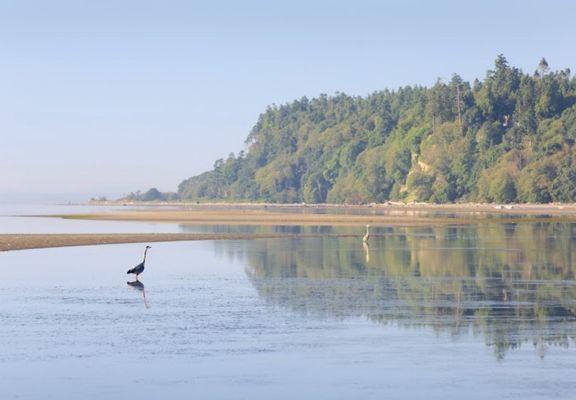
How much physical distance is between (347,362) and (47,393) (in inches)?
240

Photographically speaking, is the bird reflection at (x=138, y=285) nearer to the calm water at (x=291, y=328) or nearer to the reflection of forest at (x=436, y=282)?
the calm water at (x=291, y=328)

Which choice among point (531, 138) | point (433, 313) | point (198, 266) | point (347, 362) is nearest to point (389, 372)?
point (347, 362)

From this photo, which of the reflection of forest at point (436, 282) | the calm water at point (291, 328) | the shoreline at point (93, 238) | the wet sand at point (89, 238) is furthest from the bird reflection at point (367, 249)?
the wet sand at point (89, 238)

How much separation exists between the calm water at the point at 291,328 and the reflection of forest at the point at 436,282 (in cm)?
8

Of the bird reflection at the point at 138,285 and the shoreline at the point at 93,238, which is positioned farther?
the shoreline at the point at 93,238

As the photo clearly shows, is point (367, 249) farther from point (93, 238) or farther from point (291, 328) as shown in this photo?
point (291, 328)

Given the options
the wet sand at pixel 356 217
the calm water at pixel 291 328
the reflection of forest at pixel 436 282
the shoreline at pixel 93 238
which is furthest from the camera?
the wet sand at pixel 356 217

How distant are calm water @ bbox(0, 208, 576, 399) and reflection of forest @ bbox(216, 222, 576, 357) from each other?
0.27 ft

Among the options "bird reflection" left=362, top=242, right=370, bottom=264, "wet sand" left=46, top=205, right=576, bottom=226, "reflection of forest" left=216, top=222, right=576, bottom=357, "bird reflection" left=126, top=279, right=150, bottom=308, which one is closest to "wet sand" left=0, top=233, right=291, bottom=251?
"reflection of forest" left=216, top=222, right=576, bottom=357

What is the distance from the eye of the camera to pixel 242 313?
2928 cm

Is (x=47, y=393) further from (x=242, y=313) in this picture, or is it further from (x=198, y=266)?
(x=198, y=266)

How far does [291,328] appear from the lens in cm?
2647

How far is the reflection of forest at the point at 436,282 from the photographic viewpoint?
89.5ft

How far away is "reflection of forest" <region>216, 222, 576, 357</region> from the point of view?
27.3 meters
